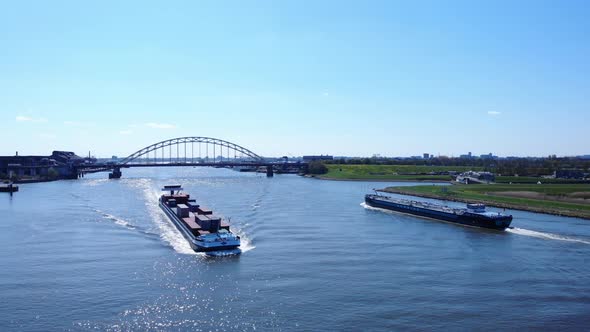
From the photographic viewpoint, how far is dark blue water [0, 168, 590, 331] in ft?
66.4

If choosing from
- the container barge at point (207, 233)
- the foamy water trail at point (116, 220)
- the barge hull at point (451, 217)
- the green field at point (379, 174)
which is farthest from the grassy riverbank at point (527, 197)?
the foamy water trail at point (116, 220)

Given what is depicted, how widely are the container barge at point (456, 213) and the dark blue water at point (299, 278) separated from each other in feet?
4.42

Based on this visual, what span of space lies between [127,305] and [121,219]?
25.8 metres

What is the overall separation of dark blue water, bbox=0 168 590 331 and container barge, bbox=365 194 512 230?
135 centimetres

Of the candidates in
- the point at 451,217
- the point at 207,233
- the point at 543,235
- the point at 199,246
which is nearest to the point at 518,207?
the point at 451,217

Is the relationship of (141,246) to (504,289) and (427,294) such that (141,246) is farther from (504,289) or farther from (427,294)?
(504,289)

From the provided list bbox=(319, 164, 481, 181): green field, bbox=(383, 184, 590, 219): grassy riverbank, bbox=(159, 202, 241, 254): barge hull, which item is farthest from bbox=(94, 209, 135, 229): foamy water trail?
bbox=(319, 164, 481, 181): green field

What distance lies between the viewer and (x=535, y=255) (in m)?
31.2

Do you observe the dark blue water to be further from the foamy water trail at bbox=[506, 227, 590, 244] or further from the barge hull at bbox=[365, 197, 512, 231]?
the barge hull at bbox=[365, 197, 512, 231]

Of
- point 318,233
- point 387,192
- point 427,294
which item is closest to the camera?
point 427,294

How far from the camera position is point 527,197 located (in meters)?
63.0

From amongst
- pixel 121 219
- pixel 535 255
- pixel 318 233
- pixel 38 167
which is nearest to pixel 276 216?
pixel 318 233

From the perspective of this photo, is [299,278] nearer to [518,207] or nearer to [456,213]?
[456,213]

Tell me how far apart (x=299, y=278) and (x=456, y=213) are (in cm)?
2475
